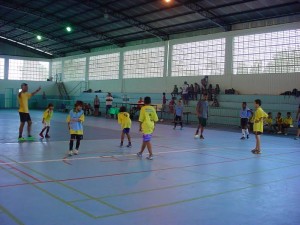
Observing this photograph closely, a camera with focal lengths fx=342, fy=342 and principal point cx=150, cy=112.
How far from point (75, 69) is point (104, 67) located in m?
7.53

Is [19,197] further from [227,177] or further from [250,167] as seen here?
[250,167]

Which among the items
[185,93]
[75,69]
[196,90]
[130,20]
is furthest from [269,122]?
[75,69]

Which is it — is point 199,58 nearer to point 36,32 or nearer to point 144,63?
point 144,63

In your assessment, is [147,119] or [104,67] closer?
[147,119]

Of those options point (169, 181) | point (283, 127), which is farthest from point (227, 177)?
point (283, 127)

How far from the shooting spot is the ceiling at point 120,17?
24.9m

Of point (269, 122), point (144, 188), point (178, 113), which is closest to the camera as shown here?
point (144, 188)

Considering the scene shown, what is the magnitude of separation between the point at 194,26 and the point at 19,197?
26.7 m

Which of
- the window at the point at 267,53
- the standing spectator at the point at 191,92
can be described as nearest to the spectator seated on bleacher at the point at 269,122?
the window at the point at 267,53

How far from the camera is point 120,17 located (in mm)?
30609

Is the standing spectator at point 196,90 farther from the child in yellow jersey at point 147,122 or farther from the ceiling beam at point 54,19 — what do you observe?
the child in yellow jersey at point 147,122

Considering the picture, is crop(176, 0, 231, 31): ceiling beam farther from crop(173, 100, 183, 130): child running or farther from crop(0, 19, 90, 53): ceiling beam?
crop(0, 19, 90, 53): ceiling beam

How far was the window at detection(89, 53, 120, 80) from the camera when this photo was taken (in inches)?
1597

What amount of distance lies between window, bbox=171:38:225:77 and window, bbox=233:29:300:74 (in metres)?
1.53
